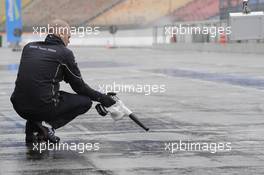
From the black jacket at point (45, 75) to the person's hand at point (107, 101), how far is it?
1.9 inches

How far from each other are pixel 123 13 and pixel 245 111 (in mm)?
67717

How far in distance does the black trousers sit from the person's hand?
0.18m

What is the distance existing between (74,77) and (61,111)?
420mm

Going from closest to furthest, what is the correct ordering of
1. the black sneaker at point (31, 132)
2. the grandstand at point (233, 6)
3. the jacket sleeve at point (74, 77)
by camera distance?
the jacket sleeve at point (74, 77)
the black sneaker at point (31, 132)
the grandstand at point (233, 6)

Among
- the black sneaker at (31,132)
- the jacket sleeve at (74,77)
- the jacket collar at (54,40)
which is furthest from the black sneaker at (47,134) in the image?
the jacket collar at (54,40)

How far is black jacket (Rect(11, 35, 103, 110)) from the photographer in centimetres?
855

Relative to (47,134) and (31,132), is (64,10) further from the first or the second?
(47,134)

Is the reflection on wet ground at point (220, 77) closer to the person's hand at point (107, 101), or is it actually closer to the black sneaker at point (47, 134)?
the person's hand at point (107, 101)

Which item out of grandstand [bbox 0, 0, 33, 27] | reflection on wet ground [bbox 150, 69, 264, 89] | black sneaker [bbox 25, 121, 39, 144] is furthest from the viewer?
grandstand [bbox 0, 0, 33, 27]

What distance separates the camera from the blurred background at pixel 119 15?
234 ft

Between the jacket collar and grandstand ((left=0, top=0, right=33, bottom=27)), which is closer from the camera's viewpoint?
the jacket collar

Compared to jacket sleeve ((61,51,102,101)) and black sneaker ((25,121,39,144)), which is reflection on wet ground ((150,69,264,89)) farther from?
black sneaker ((25,121,39,144))

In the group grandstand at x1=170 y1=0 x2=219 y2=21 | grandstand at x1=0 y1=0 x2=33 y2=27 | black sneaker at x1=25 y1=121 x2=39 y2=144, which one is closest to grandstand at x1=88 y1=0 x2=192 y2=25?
grandstand at x1=170 y1=0 x2=219 y2=21

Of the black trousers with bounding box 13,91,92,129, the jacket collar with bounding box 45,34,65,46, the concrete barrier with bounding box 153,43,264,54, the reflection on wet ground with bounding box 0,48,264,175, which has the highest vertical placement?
the jacket collar with bounding box 45,34,65,46
